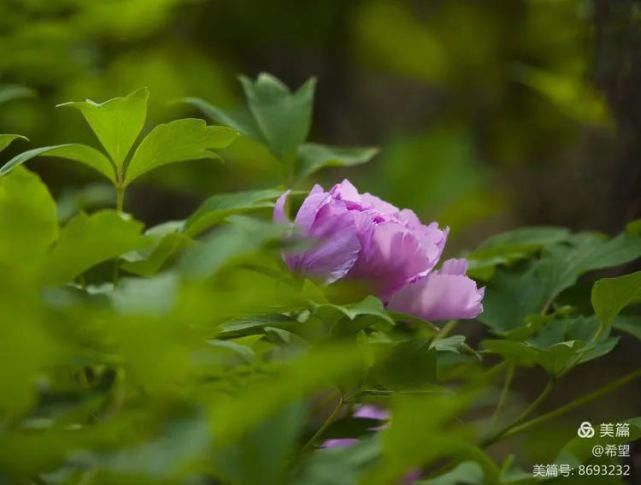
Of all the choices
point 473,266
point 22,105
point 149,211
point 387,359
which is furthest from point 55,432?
point 149,211

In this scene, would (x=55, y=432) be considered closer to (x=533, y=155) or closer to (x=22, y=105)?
(x=22, y=105)

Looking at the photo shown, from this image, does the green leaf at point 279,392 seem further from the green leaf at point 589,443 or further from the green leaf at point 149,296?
the green leaf at point 589,443

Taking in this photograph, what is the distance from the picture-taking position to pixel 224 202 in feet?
1.77

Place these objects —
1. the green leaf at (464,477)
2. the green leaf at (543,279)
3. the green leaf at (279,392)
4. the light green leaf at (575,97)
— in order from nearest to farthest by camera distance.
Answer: the green leaf at (279,392)
the green leaf at (464,477)
the green leaf at (543,279)
the light green leaf at (575,97)

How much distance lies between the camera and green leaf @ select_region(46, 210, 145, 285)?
0.37 m

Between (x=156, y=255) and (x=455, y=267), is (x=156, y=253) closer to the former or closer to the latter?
(x=156, y=255)

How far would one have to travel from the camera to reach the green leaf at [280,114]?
0.67m

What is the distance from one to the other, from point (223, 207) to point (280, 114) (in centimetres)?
17

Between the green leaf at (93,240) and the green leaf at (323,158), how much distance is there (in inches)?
11.6

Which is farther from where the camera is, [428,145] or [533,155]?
[533,155]

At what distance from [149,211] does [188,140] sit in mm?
1204

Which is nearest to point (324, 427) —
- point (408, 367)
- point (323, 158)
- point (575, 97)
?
point (408, 367)

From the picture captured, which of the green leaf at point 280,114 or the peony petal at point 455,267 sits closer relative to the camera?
the peony petal at point 455,267

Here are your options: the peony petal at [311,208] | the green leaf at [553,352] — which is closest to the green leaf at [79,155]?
the peony petal at [311,208]
